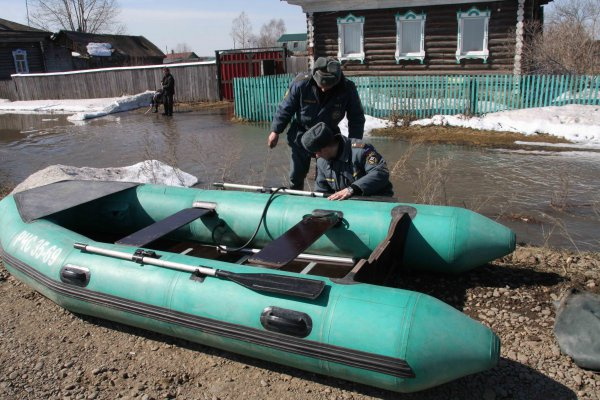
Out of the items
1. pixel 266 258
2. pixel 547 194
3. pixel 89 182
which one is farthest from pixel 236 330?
pixel 547 194

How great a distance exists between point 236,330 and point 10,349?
1.72m

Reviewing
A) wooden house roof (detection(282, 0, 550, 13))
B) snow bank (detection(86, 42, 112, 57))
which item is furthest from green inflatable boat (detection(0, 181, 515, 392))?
snow bank (detection(86, 42, 112, 57))

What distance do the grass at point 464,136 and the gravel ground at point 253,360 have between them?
5.76m

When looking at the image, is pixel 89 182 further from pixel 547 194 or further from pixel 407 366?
pixel 547 194

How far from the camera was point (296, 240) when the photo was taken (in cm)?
354

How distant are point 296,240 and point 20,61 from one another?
3099cm

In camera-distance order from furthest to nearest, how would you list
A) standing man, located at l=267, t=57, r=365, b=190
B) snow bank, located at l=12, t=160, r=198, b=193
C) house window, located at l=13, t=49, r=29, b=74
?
1. house window, located at l=13, t=49, r=29, b=74
2. snow bank, located at l=12, t=160, r=198, b=193
3. standing man, located at l=267, t=57, r=365, b=190

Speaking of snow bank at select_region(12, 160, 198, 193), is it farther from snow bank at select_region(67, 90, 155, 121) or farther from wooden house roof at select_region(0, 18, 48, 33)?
wooden house roof at select_region(0, 18, 48, 33)

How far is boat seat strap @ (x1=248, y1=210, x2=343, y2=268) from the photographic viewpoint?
129 inches

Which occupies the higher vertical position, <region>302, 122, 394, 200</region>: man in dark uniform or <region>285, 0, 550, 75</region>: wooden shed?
<region>285, 0, 550, 75</region>: wooden shed

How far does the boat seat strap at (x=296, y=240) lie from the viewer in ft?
10.8

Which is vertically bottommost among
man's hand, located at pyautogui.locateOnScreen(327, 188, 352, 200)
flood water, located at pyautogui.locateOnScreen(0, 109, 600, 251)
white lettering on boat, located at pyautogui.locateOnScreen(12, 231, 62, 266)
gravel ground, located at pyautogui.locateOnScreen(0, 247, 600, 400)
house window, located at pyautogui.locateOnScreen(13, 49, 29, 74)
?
gravel ground, located at pyautogui.locateOnScreen(0, 247, 600, 400)

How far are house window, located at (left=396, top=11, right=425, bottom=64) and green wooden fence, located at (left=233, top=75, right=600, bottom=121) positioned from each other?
2.98 m

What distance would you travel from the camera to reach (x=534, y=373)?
2.84 meters
